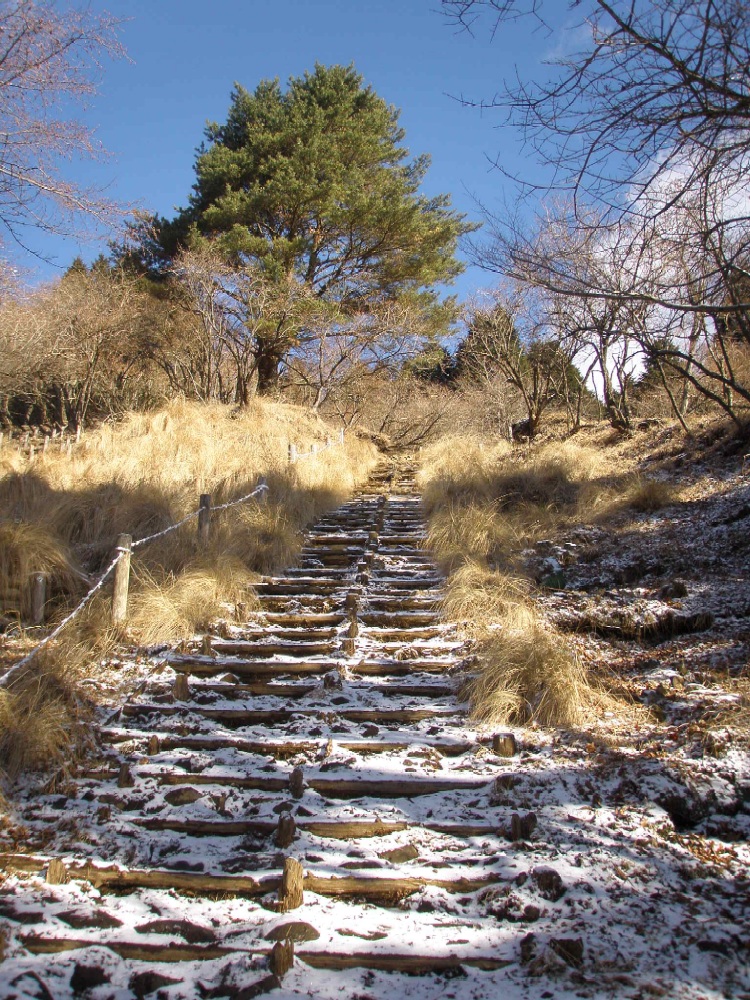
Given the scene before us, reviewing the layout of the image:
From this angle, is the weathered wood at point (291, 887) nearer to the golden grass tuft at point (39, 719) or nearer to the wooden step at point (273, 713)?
the wooden step at point (273, 713)

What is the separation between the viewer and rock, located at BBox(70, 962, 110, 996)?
8.21ft

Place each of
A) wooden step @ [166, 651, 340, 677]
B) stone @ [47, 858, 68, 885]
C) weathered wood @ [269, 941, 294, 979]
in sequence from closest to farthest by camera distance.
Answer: weathered wood @ [269, 941, 294, 979]
stone @ [47, 858, 68, 885]
wooden step @ [166, 651, 340, 677]

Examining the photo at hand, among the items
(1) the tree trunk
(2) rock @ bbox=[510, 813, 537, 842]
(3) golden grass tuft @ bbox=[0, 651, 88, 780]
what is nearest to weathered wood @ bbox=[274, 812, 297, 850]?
(2) rock @ bbox=[510, 813, 537, 842]

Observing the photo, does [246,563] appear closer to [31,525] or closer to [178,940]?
[31,525]

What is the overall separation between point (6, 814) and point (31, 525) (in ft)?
12.9

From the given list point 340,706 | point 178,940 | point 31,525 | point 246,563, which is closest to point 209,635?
point 340,706

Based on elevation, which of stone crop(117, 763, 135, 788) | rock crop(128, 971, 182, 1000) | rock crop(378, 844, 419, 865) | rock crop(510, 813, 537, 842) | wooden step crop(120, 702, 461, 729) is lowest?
rock crop(128, 971, 182, 1000)

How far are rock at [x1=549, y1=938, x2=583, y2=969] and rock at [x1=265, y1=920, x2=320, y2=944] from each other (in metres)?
0.96

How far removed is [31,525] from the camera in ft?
22.1

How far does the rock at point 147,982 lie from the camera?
2496 millimetres

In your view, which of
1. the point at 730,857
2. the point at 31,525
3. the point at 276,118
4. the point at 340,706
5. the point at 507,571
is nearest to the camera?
the point at 730,857

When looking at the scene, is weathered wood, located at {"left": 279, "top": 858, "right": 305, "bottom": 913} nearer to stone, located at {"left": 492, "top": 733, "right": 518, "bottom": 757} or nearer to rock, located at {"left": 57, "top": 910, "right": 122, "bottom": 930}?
rock, located at {"left": 57, "top": 910, "right": 122, "bottom": 930}

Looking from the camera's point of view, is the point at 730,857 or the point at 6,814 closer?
the point at 730,857

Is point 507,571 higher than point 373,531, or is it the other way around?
point 373,531
